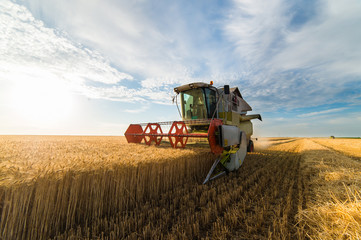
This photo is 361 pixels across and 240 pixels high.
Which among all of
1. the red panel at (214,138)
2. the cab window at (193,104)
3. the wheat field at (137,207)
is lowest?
the wheat field at (137,207)

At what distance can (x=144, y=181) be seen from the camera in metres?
2.81

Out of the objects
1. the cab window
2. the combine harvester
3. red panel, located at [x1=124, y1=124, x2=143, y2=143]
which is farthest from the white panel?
red panel, located at [x1=124, y1=124, x2=143, y2=143]

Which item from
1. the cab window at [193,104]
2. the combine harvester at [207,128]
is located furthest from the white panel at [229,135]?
the cab window at [193,104]

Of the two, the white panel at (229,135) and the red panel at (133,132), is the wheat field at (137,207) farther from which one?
the red panel at (133,132)

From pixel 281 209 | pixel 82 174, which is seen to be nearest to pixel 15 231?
pixel 82 174

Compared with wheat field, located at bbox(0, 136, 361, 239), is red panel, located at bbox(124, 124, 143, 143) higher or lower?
higher

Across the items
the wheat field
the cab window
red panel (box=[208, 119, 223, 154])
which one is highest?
the cab window

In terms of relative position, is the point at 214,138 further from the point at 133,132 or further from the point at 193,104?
the point at 133,132

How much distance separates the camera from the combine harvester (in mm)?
4129

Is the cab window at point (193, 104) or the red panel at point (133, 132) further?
the cab window at point (193, 104)

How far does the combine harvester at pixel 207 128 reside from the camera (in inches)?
163

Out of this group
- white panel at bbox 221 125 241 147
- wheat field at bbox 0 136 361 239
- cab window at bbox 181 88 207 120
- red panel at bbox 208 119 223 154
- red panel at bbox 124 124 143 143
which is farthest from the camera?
cab window at bbox 181 88 207 120

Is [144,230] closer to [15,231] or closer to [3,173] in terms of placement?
[15,231]

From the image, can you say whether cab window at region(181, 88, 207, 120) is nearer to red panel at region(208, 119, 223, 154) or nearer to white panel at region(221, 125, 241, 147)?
white panel at region(221, 125, 241, 147)
